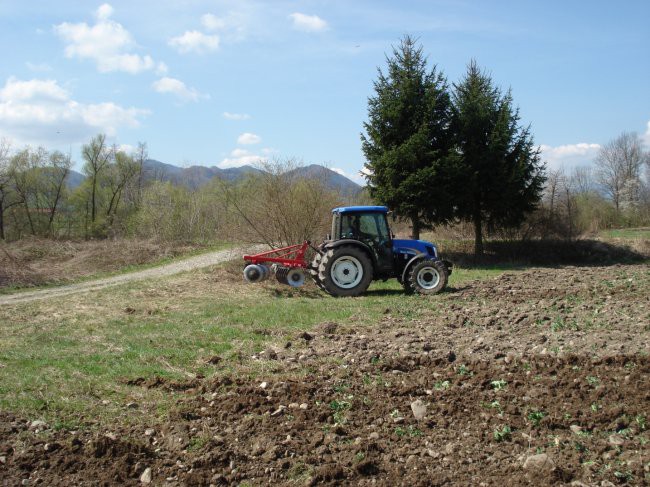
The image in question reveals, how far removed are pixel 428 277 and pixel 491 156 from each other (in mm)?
10586

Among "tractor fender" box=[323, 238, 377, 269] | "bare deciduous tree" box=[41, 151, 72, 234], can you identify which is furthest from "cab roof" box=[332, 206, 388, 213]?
"bare deciduous tree" box=[41, 151, 72, 234]

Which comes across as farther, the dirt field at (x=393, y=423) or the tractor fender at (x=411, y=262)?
the tractor fender at (x=411, y=262)

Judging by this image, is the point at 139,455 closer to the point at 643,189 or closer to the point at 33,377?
the point at 33,377

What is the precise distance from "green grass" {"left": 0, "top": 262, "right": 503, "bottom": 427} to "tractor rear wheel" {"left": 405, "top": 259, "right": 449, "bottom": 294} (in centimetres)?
54

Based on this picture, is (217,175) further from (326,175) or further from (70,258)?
(326,175)

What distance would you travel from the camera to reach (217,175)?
41.3 meters

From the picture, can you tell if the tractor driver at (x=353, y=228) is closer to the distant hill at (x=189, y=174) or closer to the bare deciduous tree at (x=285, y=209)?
the bare deciduous tree at (x=285, y=209)

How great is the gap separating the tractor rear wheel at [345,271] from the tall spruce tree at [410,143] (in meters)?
8.16

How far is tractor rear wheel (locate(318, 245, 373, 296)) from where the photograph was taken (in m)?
13.5

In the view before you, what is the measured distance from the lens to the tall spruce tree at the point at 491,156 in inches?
880

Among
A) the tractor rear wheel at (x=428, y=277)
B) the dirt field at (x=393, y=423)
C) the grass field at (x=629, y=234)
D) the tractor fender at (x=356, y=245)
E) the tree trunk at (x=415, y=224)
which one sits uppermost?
the tree trunk at (x=415, y=224)

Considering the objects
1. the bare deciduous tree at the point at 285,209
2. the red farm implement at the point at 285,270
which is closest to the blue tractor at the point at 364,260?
the red farm implement at the point at 285,270

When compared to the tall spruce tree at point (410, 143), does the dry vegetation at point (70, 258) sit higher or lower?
lower

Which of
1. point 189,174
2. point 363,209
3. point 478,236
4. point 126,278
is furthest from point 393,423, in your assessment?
point 189,174
